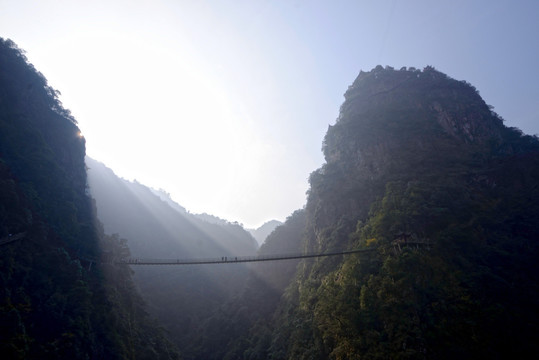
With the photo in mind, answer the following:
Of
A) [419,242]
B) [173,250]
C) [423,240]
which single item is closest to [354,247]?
[419,242]

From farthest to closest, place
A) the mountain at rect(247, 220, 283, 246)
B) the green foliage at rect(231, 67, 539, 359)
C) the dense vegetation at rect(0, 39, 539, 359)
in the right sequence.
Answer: the mountain at rect(247, 220, 283, 246) < the dense vegetation at rect(0, 39, 539, 359) < the green foliage at rect(231, 67, 539, 359)

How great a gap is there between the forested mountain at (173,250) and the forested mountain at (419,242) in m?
10.5

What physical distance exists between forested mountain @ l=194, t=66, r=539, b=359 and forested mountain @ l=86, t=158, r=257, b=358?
1048 centimetres

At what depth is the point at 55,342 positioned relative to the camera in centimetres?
1396

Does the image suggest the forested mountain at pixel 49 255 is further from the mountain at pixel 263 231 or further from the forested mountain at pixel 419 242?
the mountain at pixel 263 231

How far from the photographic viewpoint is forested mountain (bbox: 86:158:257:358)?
4181 centimetres

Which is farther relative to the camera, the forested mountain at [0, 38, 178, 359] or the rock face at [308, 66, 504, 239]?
the rock face at [308, 66, 504, 239]

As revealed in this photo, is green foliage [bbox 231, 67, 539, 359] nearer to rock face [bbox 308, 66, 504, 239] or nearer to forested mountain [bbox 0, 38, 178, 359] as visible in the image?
rock face [bbox 308, 66, 504, 239]

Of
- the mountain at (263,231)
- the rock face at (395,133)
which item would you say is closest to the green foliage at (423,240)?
the rock face at (395,133)

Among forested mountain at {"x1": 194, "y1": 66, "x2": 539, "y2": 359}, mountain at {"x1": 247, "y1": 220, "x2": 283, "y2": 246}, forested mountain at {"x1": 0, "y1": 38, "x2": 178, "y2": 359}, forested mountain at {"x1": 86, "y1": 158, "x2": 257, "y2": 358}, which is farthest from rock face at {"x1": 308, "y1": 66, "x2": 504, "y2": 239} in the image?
mountain at {"x1": 247, "y1": 220, "x2": 283, "y2": 246}

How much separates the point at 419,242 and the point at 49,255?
26.3 metres

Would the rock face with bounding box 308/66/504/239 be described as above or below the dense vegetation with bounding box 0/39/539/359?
above

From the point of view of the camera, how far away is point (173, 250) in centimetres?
5694

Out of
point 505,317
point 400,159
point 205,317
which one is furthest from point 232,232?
point 505,317
